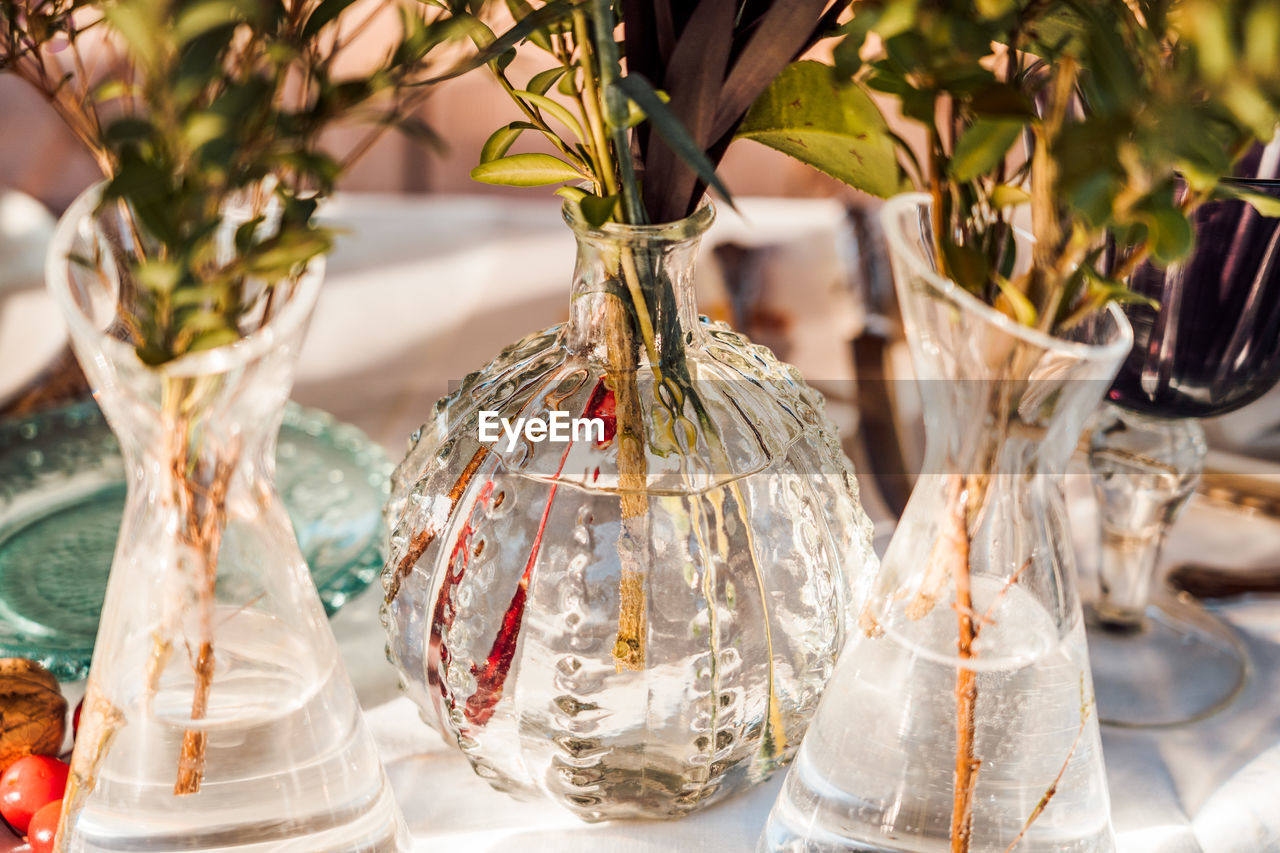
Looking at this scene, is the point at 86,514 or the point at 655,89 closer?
the point at 655,89

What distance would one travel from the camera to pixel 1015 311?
0.23 metres

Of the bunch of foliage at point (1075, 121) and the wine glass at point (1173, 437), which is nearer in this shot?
the bunch of foliage at point (1075, 121)

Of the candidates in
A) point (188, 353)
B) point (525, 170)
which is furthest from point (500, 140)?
point (188, 353)

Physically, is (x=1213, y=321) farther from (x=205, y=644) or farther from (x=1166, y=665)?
(x=205, y=644)

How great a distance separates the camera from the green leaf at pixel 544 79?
28 cm

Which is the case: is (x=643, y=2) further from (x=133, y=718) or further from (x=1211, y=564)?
(x=1211, y=564)

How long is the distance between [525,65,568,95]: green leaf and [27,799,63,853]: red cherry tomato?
0.23 m

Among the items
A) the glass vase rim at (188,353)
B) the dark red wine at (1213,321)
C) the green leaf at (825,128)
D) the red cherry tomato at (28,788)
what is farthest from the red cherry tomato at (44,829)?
the dark red wine at (1213,321)

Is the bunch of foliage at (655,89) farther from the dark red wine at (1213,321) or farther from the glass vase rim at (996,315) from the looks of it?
the dark red wine at (1213,321)

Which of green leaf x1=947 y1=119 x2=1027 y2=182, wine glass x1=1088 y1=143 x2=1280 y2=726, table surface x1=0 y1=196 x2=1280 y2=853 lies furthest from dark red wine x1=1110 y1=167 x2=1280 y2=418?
green leaf x1=947 y1=119 x2=1027 y2=182

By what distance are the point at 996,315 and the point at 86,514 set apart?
Answer: 15.1 inches

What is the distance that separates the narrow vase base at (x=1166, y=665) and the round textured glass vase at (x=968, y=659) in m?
0.14

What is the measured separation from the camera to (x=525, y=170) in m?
0.29

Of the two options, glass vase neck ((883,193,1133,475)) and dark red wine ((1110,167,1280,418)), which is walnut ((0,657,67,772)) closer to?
glass vase neck ((883,193,1133,475))
